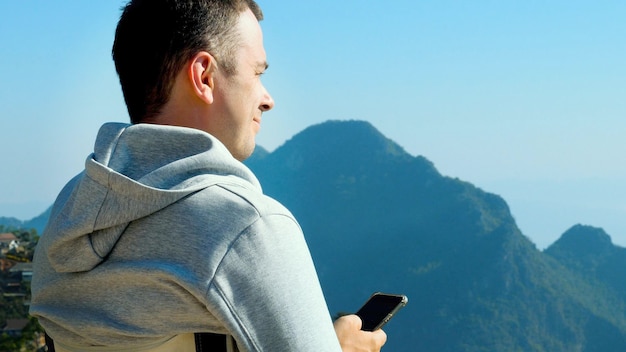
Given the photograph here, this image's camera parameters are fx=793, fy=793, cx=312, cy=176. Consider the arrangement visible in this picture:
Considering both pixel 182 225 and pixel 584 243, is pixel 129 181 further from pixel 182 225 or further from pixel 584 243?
pixel 584 243

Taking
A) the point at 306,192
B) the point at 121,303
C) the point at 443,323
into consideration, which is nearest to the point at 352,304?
the point at 443,323

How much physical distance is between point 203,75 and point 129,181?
0.19m

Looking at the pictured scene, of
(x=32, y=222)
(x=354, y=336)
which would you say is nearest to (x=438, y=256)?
(x=32, y=222)

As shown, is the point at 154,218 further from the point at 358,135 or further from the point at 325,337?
the point at 358,135

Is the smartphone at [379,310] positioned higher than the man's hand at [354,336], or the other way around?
the smartphone at [379,310]

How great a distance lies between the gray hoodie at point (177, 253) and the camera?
2.98ft

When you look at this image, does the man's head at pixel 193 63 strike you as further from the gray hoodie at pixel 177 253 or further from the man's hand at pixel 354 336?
the man's hand at pixel 354 336

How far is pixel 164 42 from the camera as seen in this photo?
1.05m

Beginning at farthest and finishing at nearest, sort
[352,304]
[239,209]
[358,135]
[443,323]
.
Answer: [358,135] → [352,304] → [443,323] → [239,209]

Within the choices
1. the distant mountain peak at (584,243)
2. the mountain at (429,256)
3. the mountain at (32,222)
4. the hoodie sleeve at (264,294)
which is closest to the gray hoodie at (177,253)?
the hoodie sleeve at (264,294)

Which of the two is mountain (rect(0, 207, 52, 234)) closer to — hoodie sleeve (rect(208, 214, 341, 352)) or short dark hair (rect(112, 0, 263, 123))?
short dark hair (rect(112, 0, 263, 123))

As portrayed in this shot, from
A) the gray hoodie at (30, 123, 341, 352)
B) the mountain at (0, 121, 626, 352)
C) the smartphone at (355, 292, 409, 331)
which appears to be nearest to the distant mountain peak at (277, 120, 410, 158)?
the mountain at (0, 121, 626, 352)

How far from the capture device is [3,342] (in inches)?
981

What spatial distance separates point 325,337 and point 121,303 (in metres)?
0.26
